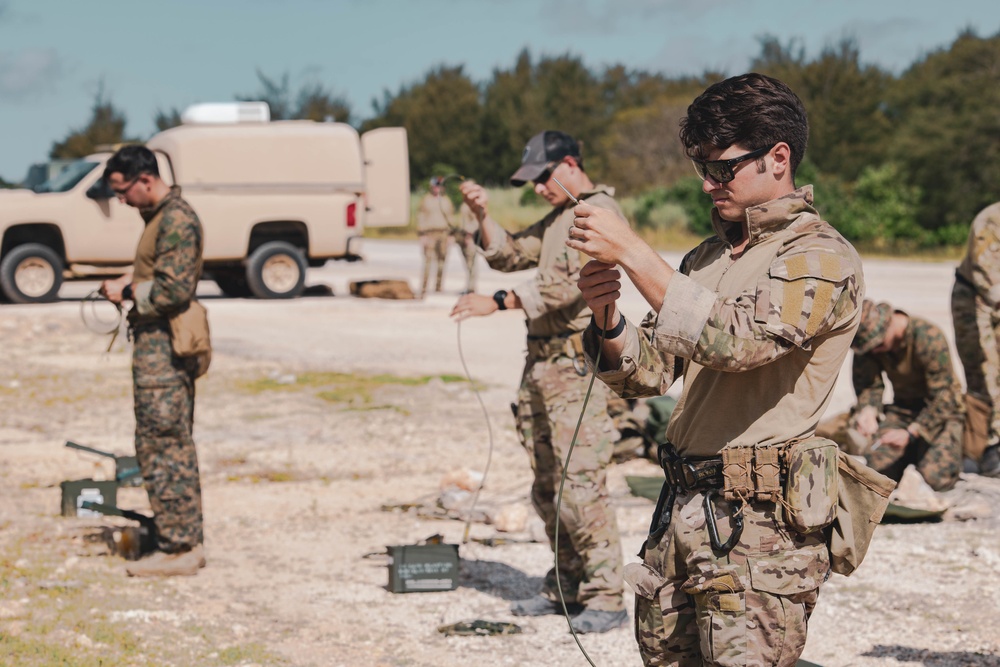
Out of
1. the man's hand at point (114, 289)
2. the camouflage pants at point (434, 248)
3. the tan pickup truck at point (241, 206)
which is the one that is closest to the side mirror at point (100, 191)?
the tan pickup truck at point (241, 206)

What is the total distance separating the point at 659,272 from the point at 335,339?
41.6 ft

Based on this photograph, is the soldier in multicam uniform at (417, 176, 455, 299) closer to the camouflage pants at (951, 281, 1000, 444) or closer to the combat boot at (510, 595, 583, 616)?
the camouflage pants at (951, 281, 1000, 444)

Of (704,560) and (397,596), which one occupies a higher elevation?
(704,560)

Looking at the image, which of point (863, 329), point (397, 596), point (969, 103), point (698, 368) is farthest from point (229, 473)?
point (969, 103)

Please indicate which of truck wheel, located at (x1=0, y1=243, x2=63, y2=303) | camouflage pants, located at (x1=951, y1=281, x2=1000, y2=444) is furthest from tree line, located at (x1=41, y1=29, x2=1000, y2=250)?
camouflage pants, located at (x1=951, y1=281, x2=1000, y2=444)

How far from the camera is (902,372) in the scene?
7.55 meters

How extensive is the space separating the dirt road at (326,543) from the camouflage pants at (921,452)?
39cm

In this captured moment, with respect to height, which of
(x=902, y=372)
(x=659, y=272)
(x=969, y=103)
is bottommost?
(x=902, y=372)

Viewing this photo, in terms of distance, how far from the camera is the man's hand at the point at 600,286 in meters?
2.72

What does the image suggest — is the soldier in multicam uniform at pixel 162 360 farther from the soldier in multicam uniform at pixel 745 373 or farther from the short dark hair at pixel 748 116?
the short dark hair at pixel 748 116

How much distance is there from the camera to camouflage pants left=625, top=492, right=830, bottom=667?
2836mm

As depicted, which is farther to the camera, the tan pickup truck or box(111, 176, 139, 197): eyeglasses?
the tan pickup truck

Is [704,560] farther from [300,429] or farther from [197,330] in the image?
[300,429]

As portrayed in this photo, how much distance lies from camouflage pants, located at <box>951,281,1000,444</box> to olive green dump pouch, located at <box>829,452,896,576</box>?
5.33 metres
